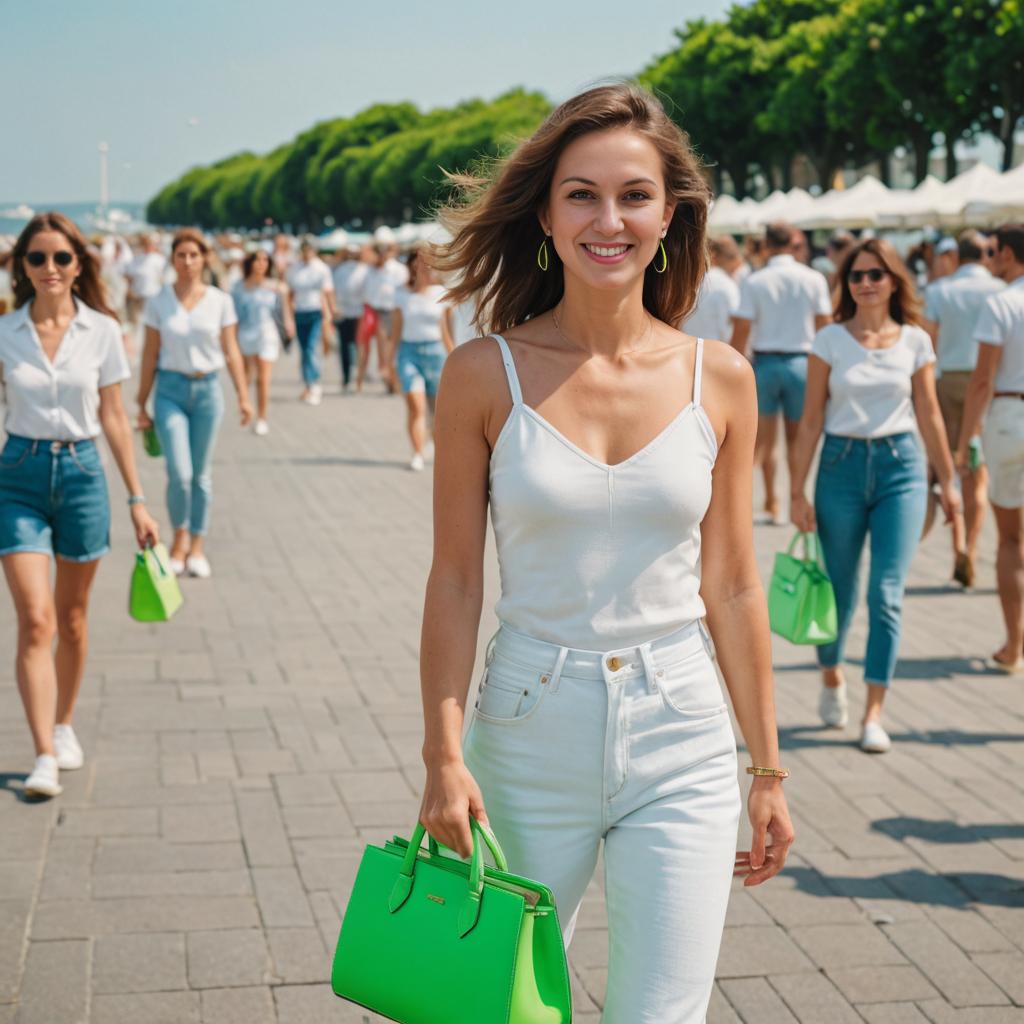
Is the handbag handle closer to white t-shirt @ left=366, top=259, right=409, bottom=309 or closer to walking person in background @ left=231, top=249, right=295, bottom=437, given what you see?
walking person in background @ left=231, top=249, right=295, bottom=437

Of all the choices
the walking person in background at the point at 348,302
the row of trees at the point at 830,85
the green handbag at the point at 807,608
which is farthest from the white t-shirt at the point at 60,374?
the walking person in background at the point at 348,302

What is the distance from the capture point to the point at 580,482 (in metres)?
2.50

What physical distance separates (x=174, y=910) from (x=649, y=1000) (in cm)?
237

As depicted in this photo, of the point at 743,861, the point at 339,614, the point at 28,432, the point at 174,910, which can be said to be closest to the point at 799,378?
the point at 339,614

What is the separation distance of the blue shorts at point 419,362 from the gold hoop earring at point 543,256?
10.9 m

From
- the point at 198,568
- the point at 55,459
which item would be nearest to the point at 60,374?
the point at 55,459

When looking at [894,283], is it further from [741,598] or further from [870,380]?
[741,598]

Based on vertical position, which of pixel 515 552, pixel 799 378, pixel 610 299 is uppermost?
pixel 610 299

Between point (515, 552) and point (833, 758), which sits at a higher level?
point (515, 552)

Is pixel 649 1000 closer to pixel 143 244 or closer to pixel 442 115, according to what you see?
pixel 143 244

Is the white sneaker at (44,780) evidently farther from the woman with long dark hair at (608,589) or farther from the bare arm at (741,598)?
the bare arm at (741,598)

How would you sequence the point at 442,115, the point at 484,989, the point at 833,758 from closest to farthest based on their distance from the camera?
1. the point at 484,989
2. the point at 833,758
3. the point at 442,115

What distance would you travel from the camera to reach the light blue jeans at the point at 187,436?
9.30m

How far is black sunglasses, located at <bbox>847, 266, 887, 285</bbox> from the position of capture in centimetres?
625
